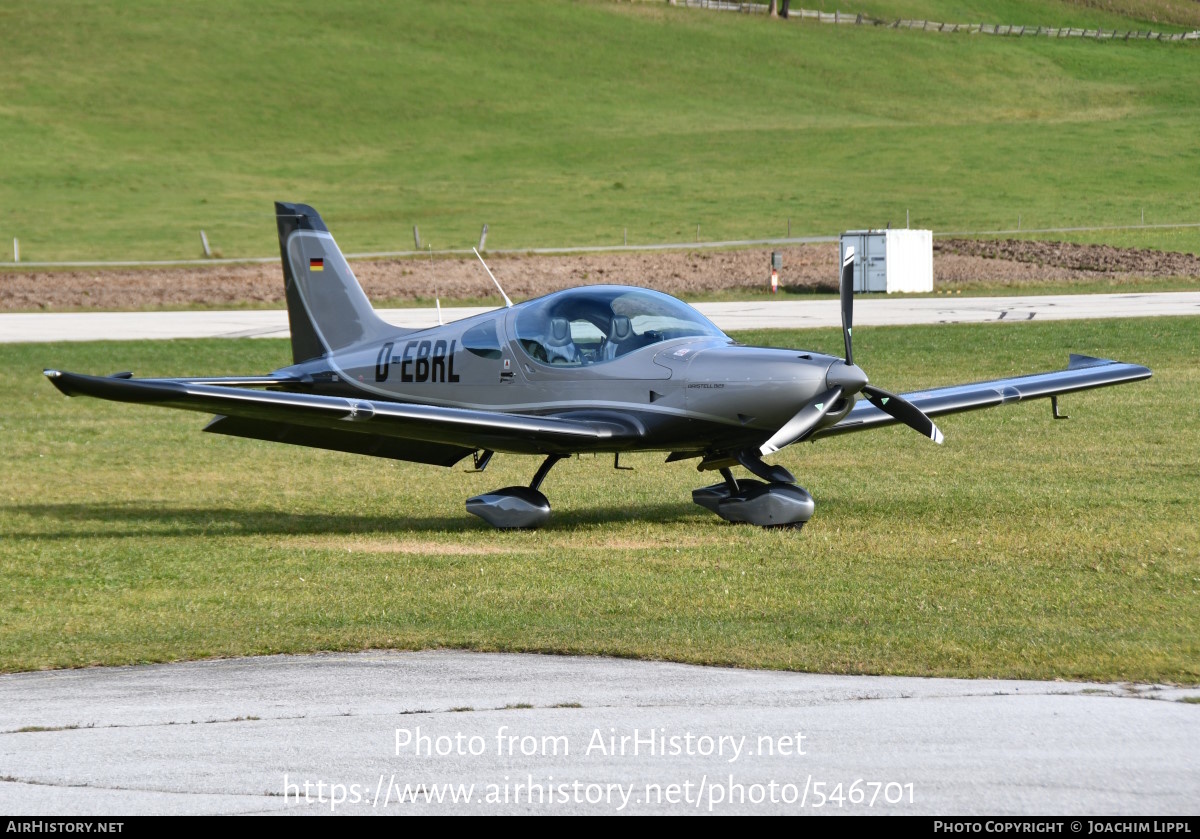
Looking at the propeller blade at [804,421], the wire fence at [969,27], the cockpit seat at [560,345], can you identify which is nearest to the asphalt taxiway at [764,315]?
the cockpit seat at [560,345]

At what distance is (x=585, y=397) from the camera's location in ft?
46.8

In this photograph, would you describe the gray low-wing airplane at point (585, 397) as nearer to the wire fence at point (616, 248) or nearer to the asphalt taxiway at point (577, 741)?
the asphalt taxiway at point (577, 741)

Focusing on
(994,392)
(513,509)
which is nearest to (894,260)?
(994,392)

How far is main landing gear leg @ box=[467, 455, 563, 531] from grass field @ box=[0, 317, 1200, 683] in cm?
16

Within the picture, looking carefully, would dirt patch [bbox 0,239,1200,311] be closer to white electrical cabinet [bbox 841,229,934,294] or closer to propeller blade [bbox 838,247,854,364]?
white electrical cabinet [bbox 841,229,934,294]

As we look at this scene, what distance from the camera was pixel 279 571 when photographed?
12.3 metres

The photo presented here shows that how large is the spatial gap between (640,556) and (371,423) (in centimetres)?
283

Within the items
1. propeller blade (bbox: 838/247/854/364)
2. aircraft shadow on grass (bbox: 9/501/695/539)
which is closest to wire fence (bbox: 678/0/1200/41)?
aircraft shadow on grass (bbox: 9/501/695/539)

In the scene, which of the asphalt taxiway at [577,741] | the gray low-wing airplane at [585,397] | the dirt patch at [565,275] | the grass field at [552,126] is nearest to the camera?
the asphalt taxiway at [577,741]

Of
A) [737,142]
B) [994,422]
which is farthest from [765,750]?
[737,142]

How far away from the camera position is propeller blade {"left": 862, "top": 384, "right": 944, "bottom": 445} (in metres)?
13.2

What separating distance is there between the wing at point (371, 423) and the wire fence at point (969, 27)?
136157 millimetres

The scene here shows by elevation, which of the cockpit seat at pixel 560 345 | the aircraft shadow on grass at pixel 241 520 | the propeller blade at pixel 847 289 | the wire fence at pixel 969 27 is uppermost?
the wire fence at pixel 969 27

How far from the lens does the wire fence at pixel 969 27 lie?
14862 cm
